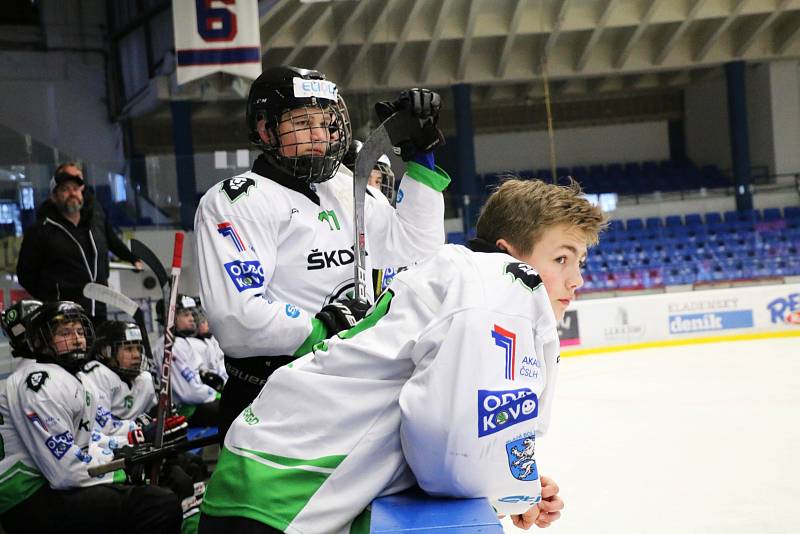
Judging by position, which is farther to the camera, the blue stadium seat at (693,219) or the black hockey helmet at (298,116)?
the blue stadium seat at (693,219)

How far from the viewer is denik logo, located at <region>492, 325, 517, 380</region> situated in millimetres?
1010

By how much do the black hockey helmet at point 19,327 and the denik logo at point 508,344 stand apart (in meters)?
2.05

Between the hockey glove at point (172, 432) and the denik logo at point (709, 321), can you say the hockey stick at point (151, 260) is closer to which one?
the hockey glove at point (172, 432)

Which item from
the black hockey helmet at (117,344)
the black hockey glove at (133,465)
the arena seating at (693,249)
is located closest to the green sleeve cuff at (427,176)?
the black hockey glove at (133,465)

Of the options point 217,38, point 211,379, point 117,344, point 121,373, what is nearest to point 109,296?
point 117,344

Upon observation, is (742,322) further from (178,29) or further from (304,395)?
(304,395)

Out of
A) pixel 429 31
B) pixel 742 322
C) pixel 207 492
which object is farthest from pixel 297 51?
pixel 207 492

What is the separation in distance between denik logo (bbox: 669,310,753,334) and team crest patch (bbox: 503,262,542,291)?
7.76 metres

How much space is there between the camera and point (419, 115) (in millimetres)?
1688

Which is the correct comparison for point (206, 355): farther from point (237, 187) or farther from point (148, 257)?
point (237, 187)

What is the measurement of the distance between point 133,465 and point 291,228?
3.49 ft

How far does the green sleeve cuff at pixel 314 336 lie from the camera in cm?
160

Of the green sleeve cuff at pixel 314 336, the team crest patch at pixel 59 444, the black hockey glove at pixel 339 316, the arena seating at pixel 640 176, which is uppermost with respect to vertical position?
the arena seating at pixel 640 176

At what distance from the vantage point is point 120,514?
2.50m
